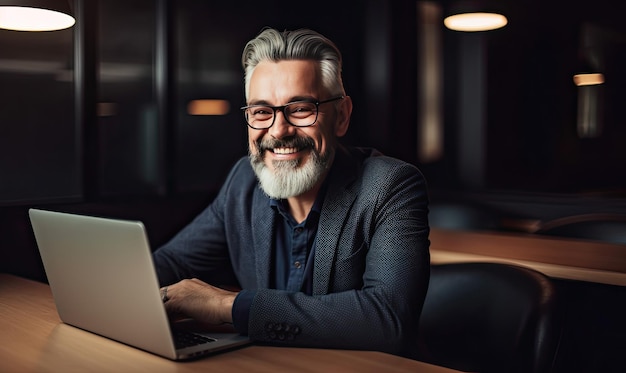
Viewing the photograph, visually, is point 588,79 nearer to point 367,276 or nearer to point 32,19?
point 367,276

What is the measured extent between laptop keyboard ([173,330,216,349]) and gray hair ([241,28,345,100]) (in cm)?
72

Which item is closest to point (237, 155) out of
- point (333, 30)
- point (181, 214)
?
point (181, 214)

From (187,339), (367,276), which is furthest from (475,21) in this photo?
(187,339)

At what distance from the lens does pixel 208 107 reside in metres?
4.21

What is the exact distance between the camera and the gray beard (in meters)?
1.82

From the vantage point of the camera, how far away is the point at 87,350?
54.0 inches

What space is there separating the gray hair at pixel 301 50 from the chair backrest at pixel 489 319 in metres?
0.60

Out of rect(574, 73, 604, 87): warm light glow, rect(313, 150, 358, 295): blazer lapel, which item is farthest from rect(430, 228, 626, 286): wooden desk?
rect(574, 73, 604, 87): warm light glow

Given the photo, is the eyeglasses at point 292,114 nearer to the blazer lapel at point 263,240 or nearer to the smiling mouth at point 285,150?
the smiling mouth at point 285,150

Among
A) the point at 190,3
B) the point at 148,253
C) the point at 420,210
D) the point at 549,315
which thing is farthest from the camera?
the point at 190,3

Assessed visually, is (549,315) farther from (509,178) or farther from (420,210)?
(509,178)

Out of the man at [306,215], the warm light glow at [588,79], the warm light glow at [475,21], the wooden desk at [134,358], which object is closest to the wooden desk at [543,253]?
the man at [306,215]

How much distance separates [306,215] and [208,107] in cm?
247

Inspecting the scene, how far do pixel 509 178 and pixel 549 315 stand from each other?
3.28 m
